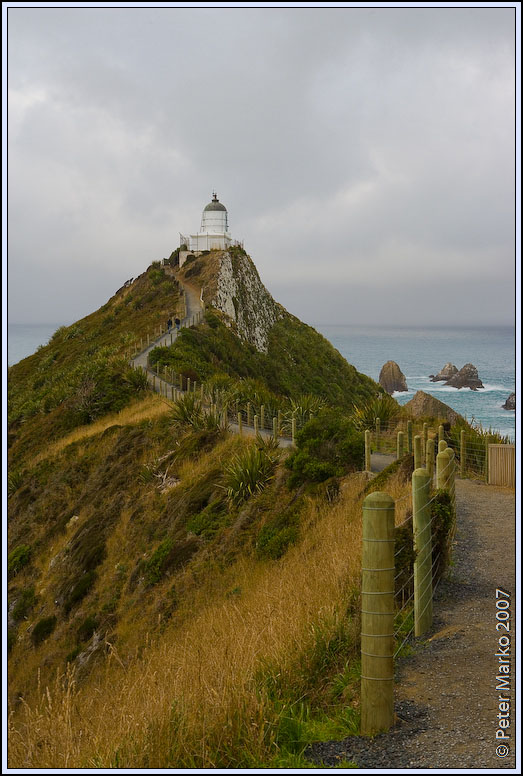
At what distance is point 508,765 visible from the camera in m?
4.19

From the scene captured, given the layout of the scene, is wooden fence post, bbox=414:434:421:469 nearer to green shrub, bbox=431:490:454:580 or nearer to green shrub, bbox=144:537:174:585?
green shrub, bbox=431:490:454:580

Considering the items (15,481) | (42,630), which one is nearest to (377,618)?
(42,630)

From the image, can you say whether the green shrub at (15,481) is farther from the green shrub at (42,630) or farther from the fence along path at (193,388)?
the green shrub at (42,630)

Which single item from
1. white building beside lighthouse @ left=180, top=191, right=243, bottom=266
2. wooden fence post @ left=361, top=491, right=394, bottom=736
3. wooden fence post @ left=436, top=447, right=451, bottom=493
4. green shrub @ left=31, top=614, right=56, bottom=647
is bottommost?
green shrub @ left=31, top=614, right=56, bottom=647

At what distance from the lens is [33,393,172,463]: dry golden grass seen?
26828mm

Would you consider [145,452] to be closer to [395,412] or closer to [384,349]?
[395,412]

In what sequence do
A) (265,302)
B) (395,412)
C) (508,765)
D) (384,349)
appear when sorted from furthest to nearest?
(384,349) → (265,302) → (395,412) → (508,765)

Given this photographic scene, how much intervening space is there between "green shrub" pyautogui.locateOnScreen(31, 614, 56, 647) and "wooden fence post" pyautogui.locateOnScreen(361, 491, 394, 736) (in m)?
14.2

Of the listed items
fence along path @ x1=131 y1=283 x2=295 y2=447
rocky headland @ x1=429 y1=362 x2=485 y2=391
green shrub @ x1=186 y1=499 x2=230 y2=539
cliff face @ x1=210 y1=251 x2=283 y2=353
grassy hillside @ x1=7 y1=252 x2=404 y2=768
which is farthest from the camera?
rocky headland @ x1=429 y1=362 x2=485 y2=391

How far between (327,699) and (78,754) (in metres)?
1.94

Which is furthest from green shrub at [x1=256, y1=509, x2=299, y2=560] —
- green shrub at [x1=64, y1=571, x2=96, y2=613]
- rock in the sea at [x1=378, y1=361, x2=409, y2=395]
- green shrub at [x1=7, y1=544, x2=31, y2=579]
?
rock in the sea at [x1=378, y1=361, x2=409, y2=395]

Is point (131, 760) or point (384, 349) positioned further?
point (384, 349)

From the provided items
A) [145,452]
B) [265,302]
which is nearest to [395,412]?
[145,452]

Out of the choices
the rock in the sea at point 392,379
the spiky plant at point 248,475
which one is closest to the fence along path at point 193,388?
the spiky plant at point 248,475
